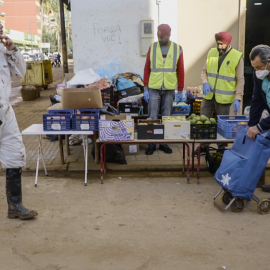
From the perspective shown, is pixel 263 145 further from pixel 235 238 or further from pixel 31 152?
pixel 31 152

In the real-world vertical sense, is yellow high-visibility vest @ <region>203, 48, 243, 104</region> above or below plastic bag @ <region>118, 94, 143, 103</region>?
above

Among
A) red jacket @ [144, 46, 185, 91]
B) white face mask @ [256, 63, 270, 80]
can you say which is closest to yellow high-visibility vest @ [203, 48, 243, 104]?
red jacket @ [144, 46, 185, 91]

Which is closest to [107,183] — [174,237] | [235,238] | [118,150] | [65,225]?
[118,150]

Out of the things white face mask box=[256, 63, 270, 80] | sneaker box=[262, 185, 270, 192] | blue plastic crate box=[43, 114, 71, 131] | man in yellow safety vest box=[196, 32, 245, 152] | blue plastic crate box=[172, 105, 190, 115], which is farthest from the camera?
blue plastic crate box=[172, 105, 190, 115]

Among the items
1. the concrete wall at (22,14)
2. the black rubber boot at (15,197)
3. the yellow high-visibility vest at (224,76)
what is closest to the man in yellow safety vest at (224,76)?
the yellow high-visibility vest at (224,76)

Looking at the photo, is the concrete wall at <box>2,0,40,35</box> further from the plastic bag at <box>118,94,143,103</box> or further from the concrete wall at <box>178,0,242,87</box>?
the plastic bag at <box>118,94,143,103</box>

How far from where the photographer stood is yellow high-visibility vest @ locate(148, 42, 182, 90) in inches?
254

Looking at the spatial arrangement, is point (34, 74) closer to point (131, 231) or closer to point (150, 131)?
point (150, 131)

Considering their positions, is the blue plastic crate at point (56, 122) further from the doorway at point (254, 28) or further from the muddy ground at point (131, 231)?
the doorway at point (254, 28)

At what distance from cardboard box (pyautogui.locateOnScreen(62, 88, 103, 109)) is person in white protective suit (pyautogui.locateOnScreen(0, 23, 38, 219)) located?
4.73ft

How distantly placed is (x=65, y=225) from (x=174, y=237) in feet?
3.87

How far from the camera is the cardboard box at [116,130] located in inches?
208

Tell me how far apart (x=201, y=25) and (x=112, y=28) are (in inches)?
80.3

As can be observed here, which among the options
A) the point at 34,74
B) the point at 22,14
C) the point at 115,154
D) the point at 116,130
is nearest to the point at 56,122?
the point at 116,130
